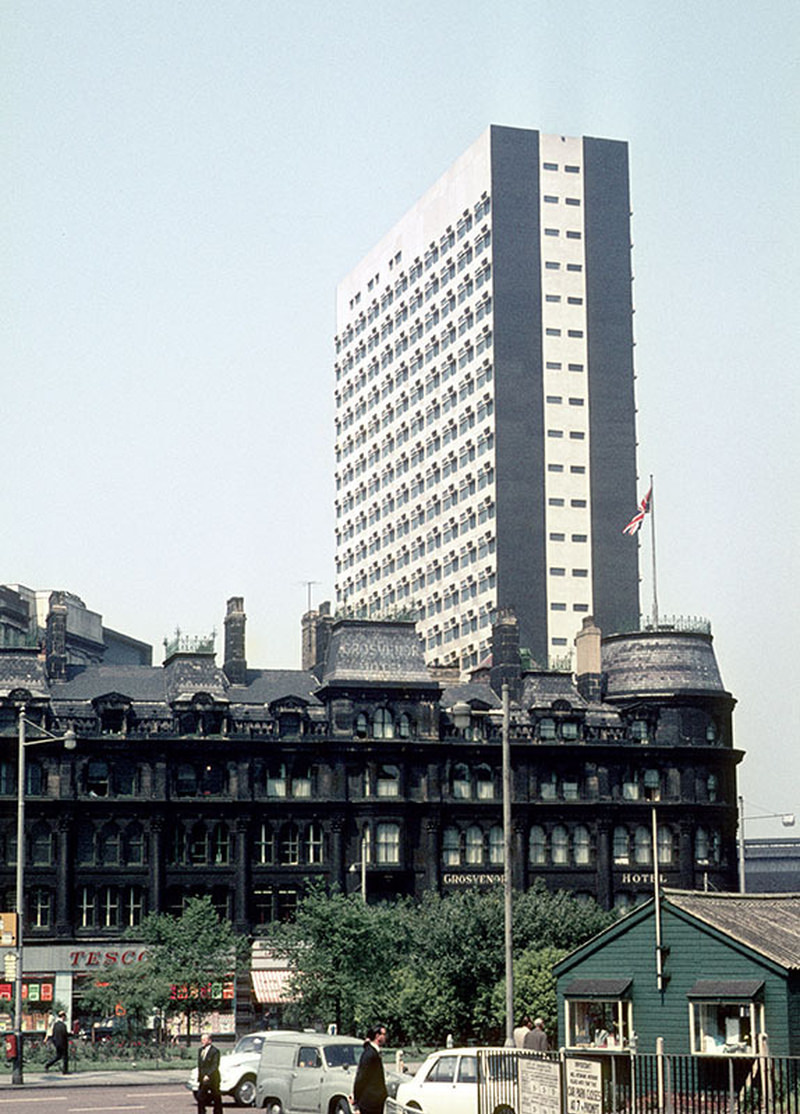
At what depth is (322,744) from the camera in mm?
93438

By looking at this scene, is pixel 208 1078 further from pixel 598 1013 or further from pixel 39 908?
pixel 39 908

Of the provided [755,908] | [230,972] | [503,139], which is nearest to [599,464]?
[503,139]

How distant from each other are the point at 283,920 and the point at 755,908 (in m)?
47.6

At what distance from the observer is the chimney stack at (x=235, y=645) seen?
98.1m

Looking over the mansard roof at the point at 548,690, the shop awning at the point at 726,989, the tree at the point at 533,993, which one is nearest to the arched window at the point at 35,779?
the mansard roof at the point at 548,690

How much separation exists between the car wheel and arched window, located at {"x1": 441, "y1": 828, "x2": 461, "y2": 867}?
5016cm

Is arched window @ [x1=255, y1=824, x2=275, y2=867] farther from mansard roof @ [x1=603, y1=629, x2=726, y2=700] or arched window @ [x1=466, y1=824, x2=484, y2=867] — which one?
mansard roof @ [x1=603, y1=629, x2=726, y2=700]

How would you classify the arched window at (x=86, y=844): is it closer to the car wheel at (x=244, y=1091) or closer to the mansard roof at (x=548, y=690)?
the mansard roof at (x=548, y=690)

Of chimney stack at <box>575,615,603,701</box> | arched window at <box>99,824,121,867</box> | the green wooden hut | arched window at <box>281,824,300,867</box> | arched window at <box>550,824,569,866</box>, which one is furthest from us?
chimney stack at <box>575,615,603,701</box>

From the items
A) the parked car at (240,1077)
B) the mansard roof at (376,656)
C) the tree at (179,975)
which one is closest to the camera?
the parked car at (240,1077)

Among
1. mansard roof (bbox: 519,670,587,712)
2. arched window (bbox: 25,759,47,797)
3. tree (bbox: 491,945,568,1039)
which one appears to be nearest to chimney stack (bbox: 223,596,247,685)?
arched window (bbox: 25,759,47,797)

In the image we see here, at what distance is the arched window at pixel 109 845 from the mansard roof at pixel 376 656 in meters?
13.4

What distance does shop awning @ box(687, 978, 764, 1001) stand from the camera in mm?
42656

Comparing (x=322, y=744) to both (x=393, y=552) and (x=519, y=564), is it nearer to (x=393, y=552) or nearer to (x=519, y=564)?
(x=519, y=564)
